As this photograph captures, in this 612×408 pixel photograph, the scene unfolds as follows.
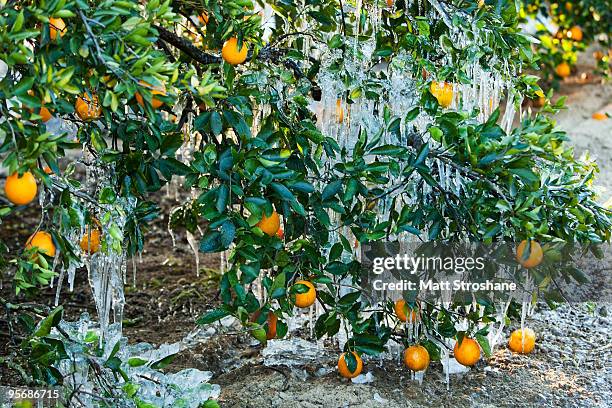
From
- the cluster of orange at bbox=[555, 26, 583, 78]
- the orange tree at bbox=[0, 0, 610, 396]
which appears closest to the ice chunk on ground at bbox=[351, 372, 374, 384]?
the orange tree at bbox=[0, 0, 610, 396]

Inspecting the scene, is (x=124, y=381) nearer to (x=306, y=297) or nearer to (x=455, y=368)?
(x=306, y=297)

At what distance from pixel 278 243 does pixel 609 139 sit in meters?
3.36

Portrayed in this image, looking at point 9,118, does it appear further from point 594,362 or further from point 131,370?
point 594,362

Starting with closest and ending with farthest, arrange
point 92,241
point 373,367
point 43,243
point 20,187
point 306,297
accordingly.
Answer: point 20,187
point 43,243
point 306,297
point 92,241
point 373,367

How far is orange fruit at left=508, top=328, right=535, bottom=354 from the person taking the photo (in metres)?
2.63

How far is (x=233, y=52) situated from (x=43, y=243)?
0.64 m

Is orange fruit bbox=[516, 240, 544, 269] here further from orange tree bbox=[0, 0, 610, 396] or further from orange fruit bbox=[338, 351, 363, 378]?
orange fruit bbox=[338, 351, 363, 378]

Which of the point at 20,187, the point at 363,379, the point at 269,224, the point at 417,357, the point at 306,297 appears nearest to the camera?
the point at 20,187

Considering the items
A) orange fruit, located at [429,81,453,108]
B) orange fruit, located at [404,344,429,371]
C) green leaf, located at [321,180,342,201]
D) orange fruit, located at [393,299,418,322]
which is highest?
orange fruit, located at [429,81,453,108]

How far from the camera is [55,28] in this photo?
5.63ft

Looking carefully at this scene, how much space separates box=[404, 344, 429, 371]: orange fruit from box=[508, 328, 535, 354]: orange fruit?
419 millimetres

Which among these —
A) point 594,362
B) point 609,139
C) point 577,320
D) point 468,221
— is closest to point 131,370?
point 468,221

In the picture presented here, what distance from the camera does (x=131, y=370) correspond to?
2.13 metres

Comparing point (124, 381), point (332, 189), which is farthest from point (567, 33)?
point (124, 381)
